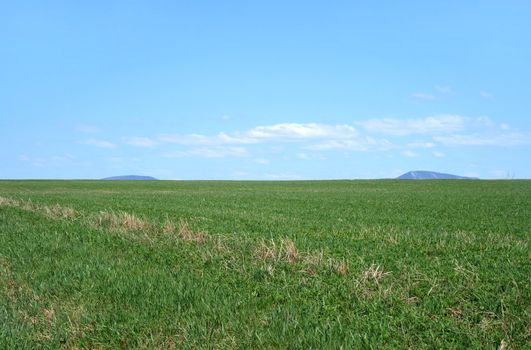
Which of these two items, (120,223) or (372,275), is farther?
(120,223)

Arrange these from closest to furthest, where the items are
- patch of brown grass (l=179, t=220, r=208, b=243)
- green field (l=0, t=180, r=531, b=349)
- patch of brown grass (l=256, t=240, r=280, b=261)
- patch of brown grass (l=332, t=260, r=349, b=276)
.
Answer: green field (l=0, t=180, r=531, b=349)
patch of brown grass (l=332, t=260, r=349, b=276)
patch of brown grass (l=256, t=240, r=280, b=261)
patch of brown grass (l=179, t=220, r=208, b=243)

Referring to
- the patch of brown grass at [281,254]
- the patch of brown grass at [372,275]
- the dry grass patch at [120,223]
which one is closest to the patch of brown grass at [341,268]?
the patch of brown grass at [372,275]

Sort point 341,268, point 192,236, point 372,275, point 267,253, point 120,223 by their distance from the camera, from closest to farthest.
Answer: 1. point 372,275
2. point 341,268
3. point 267,253
4. point 192,236
5. point 120,223

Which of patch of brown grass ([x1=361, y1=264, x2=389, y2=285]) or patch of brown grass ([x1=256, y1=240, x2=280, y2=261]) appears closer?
patch of brown grass ([x1=361, y1=264, x2=389, y2=285])

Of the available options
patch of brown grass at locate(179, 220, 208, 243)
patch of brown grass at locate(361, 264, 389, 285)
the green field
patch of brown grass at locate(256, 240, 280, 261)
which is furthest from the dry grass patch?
patch of brown grass at locate(361, 264, 389, 285)

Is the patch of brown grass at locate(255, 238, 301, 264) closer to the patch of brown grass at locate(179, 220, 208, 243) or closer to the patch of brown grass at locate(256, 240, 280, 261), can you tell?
the patch of brown grass at locate(256, 240, 280, 261)

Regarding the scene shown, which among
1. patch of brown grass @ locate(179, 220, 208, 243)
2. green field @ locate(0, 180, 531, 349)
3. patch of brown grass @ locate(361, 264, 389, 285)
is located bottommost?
green field @ locate(0, 180, 531, 349)

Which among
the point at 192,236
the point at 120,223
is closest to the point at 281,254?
the point at 192,236

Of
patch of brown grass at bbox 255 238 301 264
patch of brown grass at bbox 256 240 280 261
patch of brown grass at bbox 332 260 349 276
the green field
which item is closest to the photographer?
the green field

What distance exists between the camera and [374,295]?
6.85 metres

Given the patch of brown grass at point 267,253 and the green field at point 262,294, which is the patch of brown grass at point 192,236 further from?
the patch of brown grass at point 267,253

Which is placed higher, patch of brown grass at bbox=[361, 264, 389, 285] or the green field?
patch of brown grass at bbox=[361, 264, 389, 285]

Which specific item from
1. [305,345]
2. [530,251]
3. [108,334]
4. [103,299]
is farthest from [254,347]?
[530,251]

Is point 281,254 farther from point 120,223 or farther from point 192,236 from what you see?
point 120,223
